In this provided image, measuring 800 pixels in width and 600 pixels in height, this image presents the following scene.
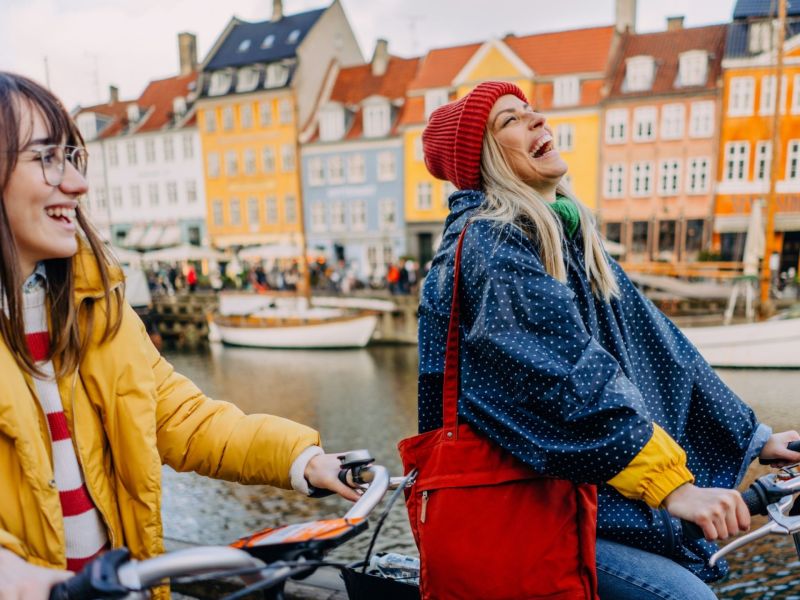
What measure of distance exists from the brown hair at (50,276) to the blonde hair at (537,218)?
871 mm

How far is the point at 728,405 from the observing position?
159 centimetres

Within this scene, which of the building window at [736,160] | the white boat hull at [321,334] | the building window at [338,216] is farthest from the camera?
the building window at [338,216]

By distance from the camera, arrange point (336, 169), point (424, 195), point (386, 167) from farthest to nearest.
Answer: point (336, 169) → point (386, 167) → point (424, 195)

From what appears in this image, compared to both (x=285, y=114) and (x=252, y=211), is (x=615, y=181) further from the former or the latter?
(x=252, y=211)

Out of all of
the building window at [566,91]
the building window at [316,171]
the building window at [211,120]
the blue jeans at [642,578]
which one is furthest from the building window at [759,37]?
the blue jeans at [642,578]

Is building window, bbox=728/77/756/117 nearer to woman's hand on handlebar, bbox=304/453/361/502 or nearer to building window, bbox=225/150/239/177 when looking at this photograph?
building window, bbox=225/150/239/177

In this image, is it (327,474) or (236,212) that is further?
(236,212)

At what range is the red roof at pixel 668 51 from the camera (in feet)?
84.1

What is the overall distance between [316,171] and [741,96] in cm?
1909

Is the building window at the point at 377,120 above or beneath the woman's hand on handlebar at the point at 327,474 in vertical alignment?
above

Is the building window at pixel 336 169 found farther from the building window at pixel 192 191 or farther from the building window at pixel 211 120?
the building window at pixel 192 191

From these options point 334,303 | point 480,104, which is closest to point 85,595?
point 480,104

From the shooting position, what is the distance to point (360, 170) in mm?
31469

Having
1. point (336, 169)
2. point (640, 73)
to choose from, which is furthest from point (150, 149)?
point (640, 73)
